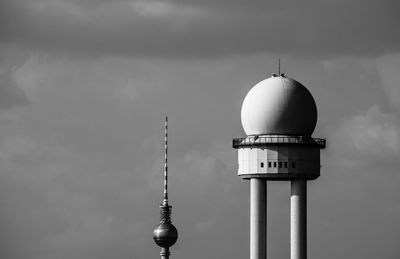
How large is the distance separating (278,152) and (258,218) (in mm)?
8993

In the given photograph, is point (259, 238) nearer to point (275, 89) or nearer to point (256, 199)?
point (256, 199)

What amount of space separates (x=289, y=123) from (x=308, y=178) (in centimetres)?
781

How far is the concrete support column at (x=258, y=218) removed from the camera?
193 metres

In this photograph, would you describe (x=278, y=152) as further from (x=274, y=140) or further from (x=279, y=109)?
(x=279, y=109)

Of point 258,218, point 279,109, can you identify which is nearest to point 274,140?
point 279,109

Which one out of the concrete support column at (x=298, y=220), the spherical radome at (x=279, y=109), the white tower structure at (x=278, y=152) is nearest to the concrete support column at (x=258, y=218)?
the white tower structure at (x=278, y=152)

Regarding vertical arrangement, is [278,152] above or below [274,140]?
below

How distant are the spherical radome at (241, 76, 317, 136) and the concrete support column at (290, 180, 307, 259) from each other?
720cm

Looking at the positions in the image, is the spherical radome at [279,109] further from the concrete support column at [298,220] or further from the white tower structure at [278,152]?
the concrete support column at [298,220]

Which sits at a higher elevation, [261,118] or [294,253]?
[261,118]

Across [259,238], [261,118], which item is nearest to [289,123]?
[261,118]

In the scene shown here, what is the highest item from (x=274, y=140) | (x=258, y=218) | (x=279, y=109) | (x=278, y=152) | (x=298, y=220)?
(x=279, y=109)

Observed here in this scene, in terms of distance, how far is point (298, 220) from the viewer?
194 metres

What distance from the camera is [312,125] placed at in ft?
646
